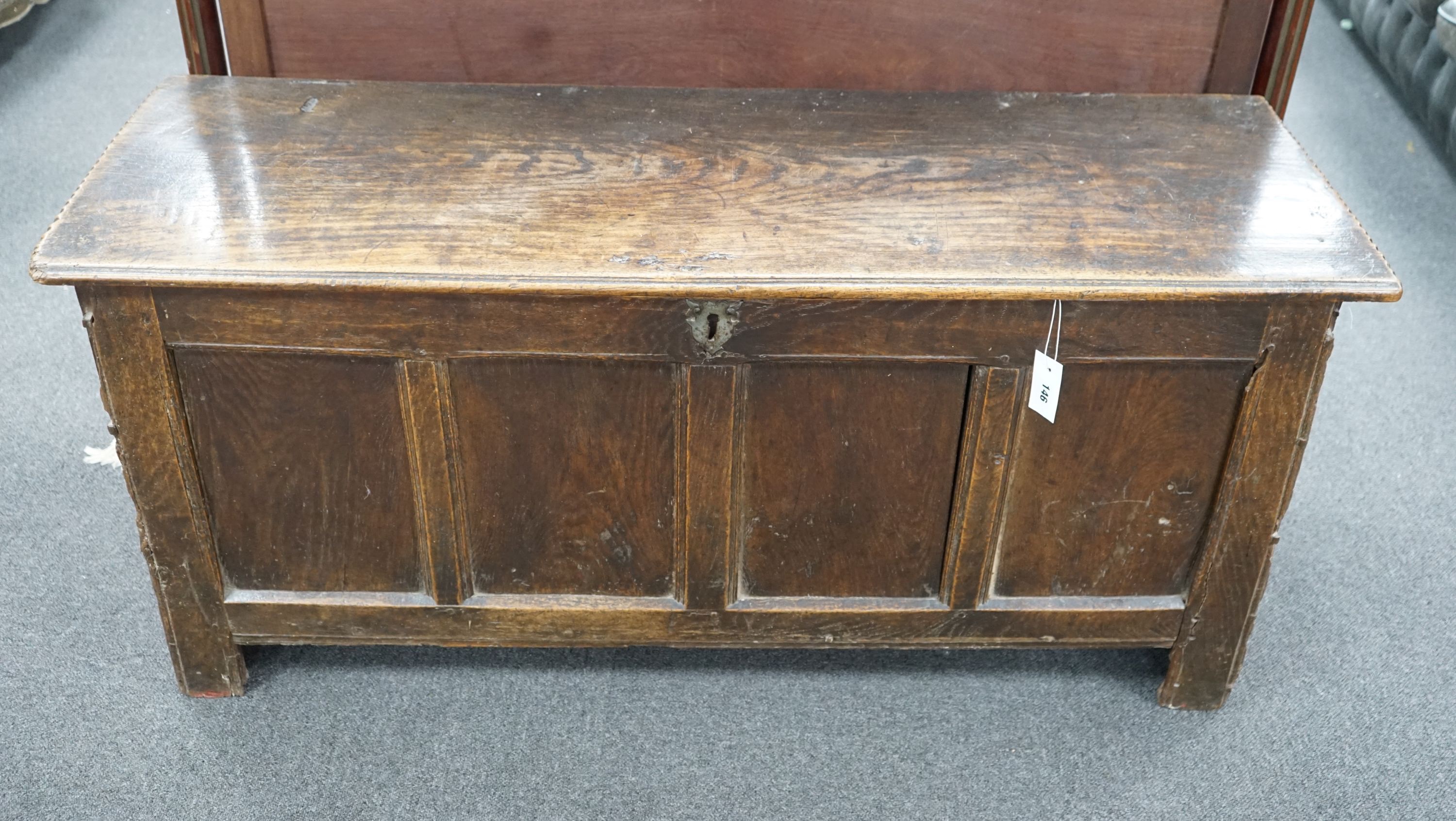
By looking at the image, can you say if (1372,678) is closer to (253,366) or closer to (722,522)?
(722,522)

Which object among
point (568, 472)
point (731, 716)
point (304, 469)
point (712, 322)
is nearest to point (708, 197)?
point (712, 322)

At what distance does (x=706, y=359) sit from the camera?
4.99ft

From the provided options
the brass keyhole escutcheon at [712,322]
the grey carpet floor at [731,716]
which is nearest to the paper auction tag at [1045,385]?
the brass keyhole escutcheon at [712,322]

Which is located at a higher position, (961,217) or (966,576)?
(961,217)

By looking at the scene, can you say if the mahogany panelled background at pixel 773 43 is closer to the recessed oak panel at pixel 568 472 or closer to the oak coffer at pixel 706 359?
the oak coffer at pixel 706 359

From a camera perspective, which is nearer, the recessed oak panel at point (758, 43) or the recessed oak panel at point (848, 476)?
the recessed oak panel at point (848, 476)

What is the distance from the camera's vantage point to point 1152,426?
159cm

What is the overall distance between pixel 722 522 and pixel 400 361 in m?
0.44

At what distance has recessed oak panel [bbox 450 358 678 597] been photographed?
1562 mm

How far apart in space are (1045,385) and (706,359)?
398mm

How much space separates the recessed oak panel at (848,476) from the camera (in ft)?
5.13

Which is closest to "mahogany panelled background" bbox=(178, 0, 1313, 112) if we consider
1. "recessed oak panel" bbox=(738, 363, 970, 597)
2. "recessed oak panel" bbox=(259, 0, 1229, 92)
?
"recessed oak panel" bbox=(259, 0, 1229, 92)

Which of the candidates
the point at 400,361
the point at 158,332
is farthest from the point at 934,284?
the point at 158,332

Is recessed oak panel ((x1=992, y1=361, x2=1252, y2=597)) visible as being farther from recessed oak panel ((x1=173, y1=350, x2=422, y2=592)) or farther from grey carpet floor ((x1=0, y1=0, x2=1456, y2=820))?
recessed oak panel ((x1=173, y1=350, x2=422, y2=592))
